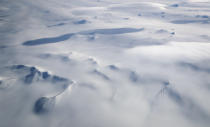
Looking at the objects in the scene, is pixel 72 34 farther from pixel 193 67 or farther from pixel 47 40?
pixel 193 67

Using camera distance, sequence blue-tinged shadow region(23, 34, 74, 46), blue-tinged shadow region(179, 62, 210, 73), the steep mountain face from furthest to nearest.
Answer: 1. blue-tinged shadow region(23, 34, 74, 46)
2. blue-tinged shadow region(179, 62, 210, 73)
3. the steep mountain face

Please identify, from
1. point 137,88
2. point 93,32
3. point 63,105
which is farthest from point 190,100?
point 93,32

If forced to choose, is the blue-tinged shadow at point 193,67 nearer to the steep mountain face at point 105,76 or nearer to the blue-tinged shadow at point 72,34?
the steep mountain face at point 105,76

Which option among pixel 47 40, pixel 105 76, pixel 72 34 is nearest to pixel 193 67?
pixel 105 76

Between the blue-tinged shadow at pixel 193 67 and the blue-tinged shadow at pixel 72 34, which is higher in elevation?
the blue-tinged shadow at pixel 72 34

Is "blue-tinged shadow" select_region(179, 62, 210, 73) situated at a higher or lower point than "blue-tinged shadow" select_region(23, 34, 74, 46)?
lower

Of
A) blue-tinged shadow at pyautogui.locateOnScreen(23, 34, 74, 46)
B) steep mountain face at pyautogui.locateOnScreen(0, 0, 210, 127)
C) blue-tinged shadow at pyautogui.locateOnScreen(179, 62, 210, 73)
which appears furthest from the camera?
blue-tinged shadow at pyautogui.locateOnScreen(23, 34, 74, 46)

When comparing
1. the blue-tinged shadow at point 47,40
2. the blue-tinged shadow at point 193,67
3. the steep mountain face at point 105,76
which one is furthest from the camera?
the blue-tinged shadow at point 47,40

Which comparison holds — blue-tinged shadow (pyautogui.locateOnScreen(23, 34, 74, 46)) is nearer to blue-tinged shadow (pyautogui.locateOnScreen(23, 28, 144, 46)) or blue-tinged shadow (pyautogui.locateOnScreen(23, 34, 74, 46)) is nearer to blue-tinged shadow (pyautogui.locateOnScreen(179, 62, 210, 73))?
blue-tinged shadow (pyautogui.locateOnScreen(23, 28, 144, 46))

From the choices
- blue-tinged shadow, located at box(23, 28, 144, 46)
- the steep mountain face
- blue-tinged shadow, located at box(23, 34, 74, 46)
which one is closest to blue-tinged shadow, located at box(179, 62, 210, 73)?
the steep mountain face

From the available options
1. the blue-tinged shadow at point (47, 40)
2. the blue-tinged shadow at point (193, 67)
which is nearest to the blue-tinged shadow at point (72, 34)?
the blue-tinged shadow at point (47, 40)
